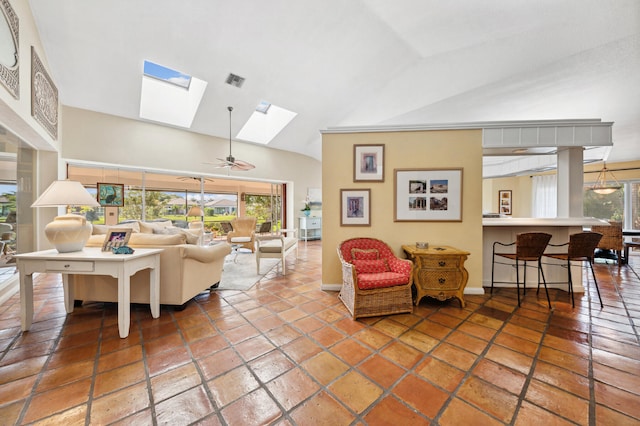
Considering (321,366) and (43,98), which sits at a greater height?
(43,98)

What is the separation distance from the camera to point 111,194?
5.46 meters

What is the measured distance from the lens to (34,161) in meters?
4.13

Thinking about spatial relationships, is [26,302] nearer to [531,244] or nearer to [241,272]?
[241,272]

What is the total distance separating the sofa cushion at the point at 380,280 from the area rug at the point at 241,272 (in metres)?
1.82

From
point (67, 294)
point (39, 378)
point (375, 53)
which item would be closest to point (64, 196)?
point (67, 294)

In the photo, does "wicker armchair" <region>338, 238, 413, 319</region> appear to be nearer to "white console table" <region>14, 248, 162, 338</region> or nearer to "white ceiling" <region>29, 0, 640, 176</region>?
"white console table" <region>14, 248, 162, 338</region>

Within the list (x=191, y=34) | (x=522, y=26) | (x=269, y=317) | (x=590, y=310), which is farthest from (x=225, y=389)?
(x=522, y=26)

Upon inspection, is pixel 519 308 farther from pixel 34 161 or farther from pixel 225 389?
pixel 34 161

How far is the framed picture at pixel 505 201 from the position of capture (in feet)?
27.6

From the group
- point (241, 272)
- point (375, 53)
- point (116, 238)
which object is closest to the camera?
point (116, 238)

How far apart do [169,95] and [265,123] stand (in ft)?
7.79

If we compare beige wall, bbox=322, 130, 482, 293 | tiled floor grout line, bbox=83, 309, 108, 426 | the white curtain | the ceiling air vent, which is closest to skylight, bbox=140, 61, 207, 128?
the ceiling air vent

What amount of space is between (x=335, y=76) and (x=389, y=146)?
2063 millimetres

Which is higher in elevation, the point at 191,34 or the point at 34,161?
the point at 191,34
